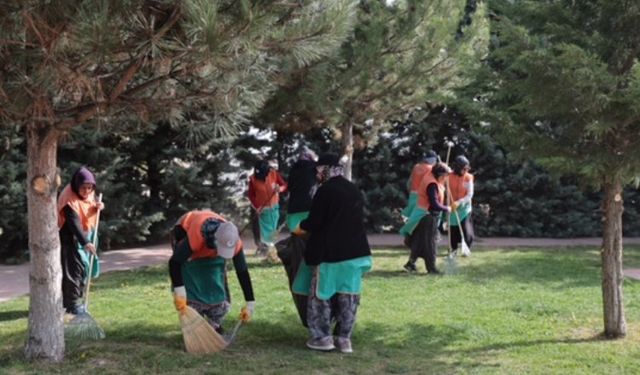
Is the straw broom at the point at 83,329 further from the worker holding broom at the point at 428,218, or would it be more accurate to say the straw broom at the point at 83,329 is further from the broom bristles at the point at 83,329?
the worker holding broom at the point at 428,218

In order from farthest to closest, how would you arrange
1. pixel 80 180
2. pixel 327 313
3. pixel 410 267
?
pixel 410 267 < pixel 80 180 < pixel 327 313

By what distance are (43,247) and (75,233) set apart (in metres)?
1.38

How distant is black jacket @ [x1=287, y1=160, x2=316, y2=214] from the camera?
9.36 m

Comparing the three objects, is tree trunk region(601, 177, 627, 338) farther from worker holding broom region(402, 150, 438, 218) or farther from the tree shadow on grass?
worker holding broom region(402, 150, 438, 218)

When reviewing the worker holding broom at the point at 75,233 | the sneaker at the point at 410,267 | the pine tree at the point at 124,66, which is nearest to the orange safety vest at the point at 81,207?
the worker holding broom at the point at 75,233

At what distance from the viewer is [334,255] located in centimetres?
555

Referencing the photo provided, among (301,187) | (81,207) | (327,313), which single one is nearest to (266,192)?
(301,187)

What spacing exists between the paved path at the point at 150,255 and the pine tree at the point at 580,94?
4.18 meters

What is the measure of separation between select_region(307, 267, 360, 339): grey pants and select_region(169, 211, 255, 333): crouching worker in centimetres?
49

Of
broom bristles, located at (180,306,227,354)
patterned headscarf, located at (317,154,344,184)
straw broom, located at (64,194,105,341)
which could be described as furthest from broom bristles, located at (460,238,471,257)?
straw broom, located at (64,194,105,341)

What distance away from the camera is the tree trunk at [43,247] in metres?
5.04

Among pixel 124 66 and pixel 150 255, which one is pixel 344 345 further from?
pixel 150 255

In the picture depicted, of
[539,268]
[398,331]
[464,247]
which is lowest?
[398,331]

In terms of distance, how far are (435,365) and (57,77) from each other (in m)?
3.40
